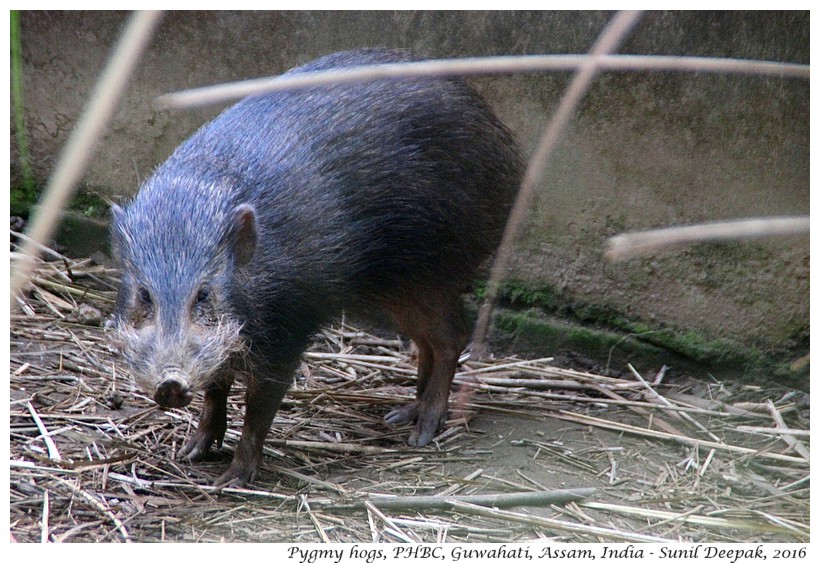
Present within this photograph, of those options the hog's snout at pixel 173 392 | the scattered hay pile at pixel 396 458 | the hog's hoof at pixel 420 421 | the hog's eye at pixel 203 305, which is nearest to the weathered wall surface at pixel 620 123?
the scattered hay pile at pixel 396 458

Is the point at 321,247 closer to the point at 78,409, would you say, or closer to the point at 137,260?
the point at 137,260

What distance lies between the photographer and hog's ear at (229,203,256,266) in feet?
12.3

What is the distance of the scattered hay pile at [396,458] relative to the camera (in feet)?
11.9

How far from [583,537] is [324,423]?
164 centimetres

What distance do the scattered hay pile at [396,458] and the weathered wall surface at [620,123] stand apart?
1.66 feet

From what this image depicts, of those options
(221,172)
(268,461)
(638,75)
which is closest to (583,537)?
(268,461)

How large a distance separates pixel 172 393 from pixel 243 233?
0.74 m

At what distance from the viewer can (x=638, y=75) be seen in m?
4.85

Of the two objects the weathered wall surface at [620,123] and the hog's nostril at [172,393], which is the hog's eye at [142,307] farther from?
the weathered wall surface at [620,123]

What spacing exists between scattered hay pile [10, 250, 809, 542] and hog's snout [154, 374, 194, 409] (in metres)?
0.52

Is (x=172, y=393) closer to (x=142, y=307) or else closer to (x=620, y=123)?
(x=142, y=307)

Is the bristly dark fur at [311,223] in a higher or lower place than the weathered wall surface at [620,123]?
lower

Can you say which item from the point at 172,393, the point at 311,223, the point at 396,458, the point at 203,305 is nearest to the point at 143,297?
the point at 203,305

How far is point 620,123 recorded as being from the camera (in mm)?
4953
